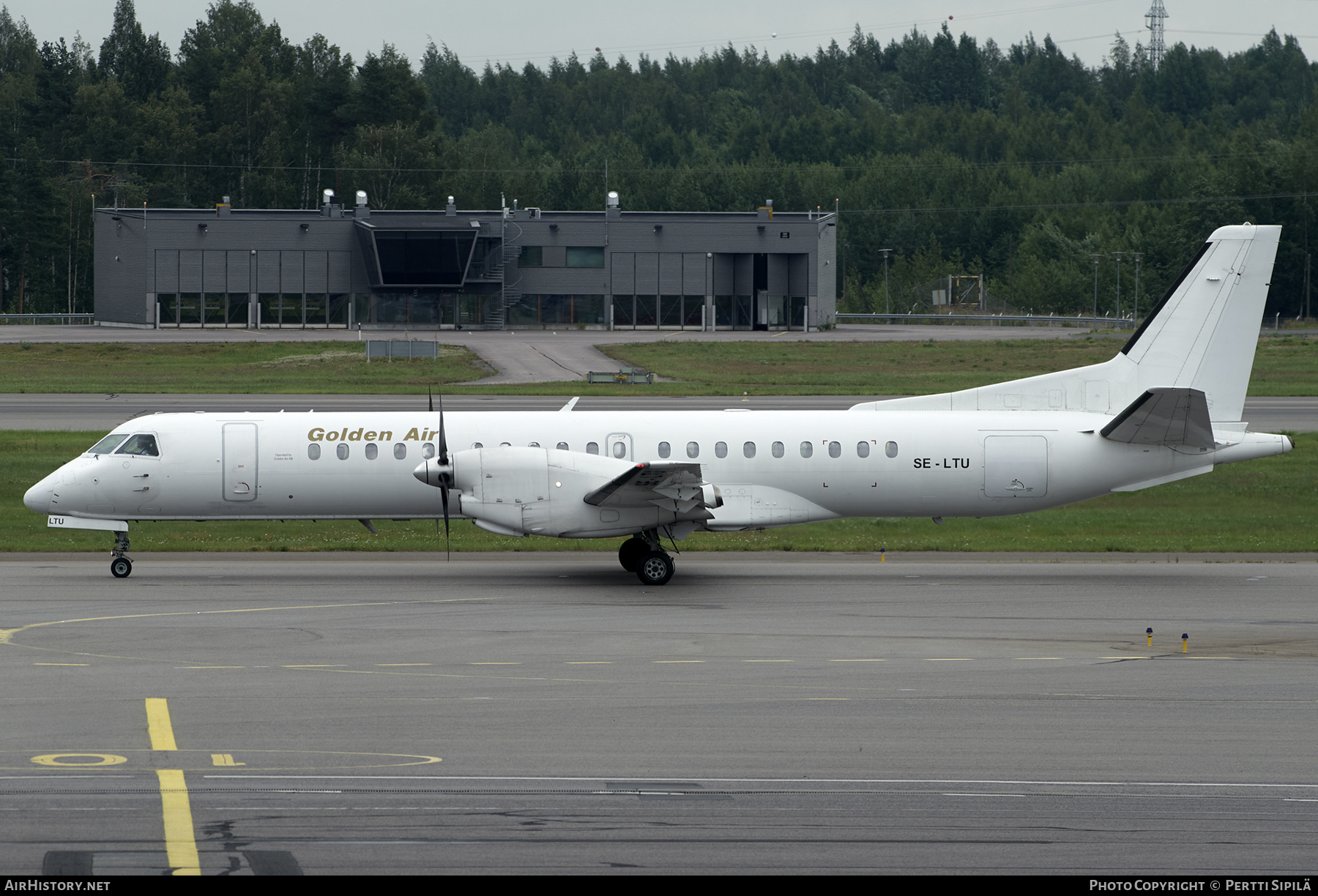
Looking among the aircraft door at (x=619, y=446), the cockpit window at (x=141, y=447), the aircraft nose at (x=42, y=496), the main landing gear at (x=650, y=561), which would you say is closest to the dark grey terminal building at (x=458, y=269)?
the cockpit window at (x=141, y=447)

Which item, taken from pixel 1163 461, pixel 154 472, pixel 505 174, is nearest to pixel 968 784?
pixel 1163 461

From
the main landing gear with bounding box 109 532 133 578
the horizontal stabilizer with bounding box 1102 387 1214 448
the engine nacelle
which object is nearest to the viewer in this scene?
the engine nacelle

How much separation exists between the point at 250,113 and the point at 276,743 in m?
128

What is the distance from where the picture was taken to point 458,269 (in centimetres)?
9381

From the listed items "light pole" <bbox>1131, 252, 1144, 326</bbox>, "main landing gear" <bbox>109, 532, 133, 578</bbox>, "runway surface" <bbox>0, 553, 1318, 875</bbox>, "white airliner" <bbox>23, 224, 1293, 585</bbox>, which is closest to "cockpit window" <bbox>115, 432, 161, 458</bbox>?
"white airliner" <bbox>23, 224, 1293, 585</bbox>

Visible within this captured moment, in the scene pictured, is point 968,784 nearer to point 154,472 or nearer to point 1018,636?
point 1018,636

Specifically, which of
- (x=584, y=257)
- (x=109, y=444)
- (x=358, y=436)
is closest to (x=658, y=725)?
(x=358, y=436)

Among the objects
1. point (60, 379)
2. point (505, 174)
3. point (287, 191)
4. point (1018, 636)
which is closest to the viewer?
point (1018, 636)

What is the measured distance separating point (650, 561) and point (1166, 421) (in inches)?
371

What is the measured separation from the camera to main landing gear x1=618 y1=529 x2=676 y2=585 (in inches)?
878

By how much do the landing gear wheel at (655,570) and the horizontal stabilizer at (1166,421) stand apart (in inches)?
324

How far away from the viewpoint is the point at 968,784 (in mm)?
11664

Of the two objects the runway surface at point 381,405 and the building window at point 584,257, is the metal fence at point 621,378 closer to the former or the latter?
the runway surface at point 381,405

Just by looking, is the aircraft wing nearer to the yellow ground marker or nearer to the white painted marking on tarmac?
the yellow ground marker
